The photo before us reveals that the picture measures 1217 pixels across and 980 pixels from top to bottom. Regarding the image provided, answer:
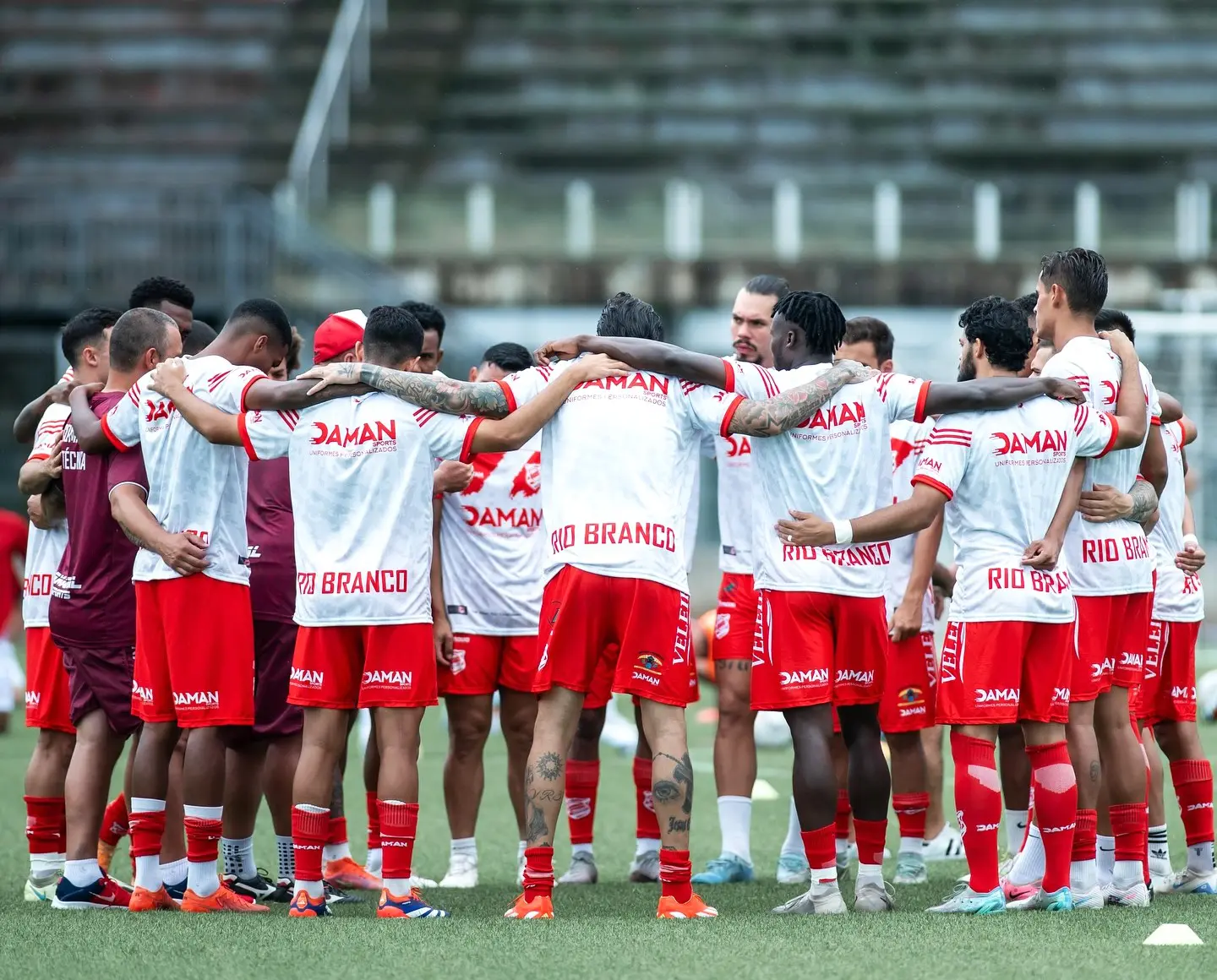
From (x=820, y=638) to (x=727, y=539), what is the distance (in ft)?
3.94

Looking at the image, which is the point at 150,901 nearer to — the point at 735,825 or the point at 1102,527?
the point at 735,825

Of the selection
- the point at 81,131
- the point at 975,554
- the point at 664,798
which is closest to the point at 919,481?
the point at 975,554

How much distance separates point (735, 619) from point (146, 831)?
2.45 metres

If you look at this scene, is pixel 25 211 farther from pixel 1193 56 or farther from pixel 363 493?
pixel 1193 56

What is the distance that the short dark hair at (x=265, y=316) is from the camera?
670 cm

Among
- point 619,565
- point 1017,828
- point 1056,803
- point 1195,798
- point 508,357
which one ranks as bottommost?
point 1017,828

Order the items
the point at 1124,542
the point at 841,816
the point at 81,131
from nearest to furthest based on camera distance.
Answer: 1. the point at 1124,542
2. the point at 841,816
3. the point at 81,131

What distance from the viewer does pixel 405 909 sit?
616 centimetres

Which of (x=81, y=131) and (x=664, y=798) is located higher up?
(x=81, y=131)

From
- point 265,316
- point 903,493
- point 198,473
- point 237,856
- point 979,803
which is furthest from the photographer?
point 903,493

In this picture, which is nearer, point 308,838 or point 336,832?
point 308,838

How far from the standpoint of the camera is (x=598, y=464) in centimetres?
618

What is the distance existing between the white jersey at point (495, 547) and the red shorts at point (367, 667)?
1130mm

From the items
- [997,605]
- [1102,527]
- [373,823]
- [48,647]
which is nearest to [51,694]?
[48,647]
